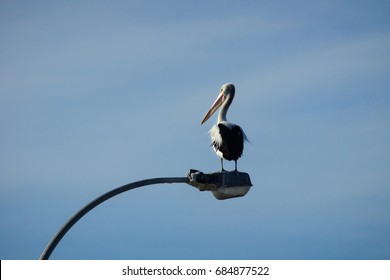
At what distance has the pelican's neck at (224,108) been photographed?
17.2 metres

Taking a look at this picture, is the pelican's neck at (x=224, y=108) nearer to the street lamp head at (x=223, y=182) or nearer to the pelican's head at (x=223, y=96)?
the pelican's head at (x=223, y=96)

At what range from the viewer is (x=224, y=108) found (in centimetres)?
1766

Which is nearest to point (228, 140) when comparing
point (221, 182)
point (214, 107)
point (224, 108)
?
point (224, 108)

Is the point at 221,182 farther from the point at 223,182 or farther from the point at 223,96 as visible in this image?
the point at 223,96

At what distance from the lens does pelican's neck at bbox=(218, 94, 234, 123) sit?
1725cm

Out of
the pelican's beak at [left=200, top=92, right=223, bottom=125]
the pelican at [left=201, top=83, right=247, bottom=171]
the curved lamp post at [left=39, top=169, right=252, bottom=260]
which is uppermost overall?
the pelican's beak at [left=200, top=92, right=223, bottom=125]

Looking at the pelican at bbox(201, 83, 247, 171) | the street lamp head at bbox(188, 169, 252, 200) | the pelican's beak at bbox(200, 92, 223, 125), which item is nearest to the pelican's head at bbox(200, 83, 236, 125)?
the pelican's beak at bbox(200, 92, 223, 125)

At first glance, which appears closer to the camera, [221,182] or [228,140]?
[221,182]

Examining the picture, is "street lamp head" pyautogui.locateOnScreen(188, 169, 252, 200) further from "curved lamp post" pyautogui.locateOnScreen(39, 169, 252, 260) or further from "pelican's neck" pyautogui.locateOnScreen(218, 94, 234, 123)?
"pelican's neck" pyautogui.locateOnScreen(218, 94, 234, 123)

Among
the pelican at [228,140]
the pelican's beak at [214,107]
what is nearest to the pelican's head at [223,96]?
the pelican's beak at [214,107]

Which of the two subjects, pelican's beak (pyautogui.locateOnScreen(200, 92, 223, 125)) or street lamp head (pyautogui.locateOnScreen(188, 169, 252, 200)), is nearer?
street lamp head (pyautogui.locateOnScreen(188, 169, 252, 200))
